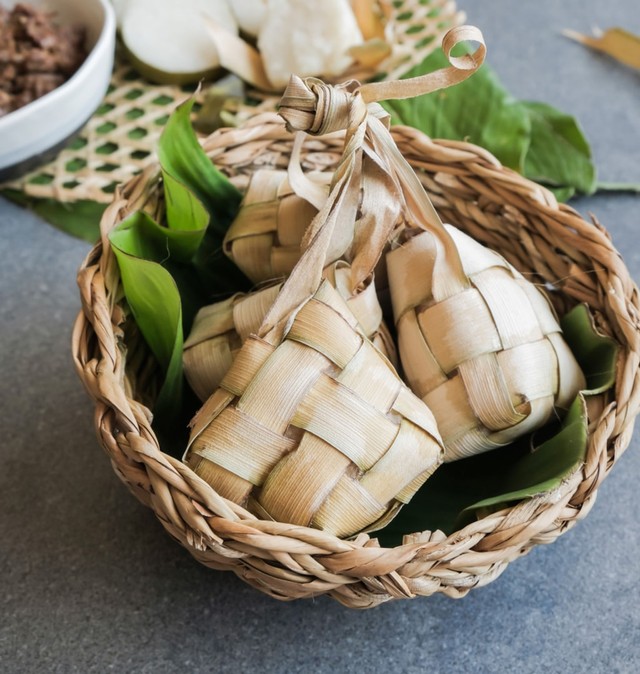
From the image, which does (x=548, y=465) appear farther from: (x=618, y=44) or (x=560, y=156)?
(x=618, y=44)

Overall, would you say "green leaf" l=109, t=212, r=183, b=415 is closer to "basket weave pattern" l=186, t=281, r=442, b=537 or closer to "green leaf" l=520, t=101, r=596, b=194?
"basket weave pattern" l=186, t=281, r=442, b=537

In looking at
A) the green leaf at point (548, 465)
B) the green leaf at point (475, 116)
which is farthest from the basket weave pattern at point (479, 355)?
the green leaf at point (475, 116)

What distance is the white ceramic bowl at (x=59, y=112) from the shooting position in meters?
0.67

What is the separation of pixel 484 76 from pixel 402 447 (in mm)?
465

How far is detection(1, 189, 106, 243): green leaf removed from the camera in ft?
2.36

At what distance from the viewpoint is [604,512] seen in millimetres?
→ 566

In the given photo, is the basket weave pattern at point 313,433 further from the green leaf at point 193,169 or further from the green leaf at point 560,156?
the green leaf at point 560,156

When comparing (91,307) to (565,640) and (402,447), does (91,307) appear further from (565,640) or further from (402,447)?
(565,640)

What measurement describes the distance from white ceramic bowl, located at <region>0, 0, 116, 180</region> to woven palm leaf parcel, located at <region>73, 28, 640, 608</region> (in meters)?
0.20

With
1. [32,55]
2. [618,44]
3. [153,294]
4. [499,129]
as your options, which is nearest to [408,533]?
[153,294]

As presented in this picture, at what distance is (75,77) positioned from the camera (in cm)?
69

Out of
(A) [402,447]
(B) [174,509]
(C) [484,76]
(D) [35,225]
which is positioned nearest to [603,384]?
(A) [402,447]

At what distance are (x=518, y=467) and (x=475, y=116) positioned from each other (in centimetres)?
38

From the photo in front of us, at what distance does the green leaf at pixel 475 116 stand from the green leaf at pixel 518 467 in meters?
0.25
